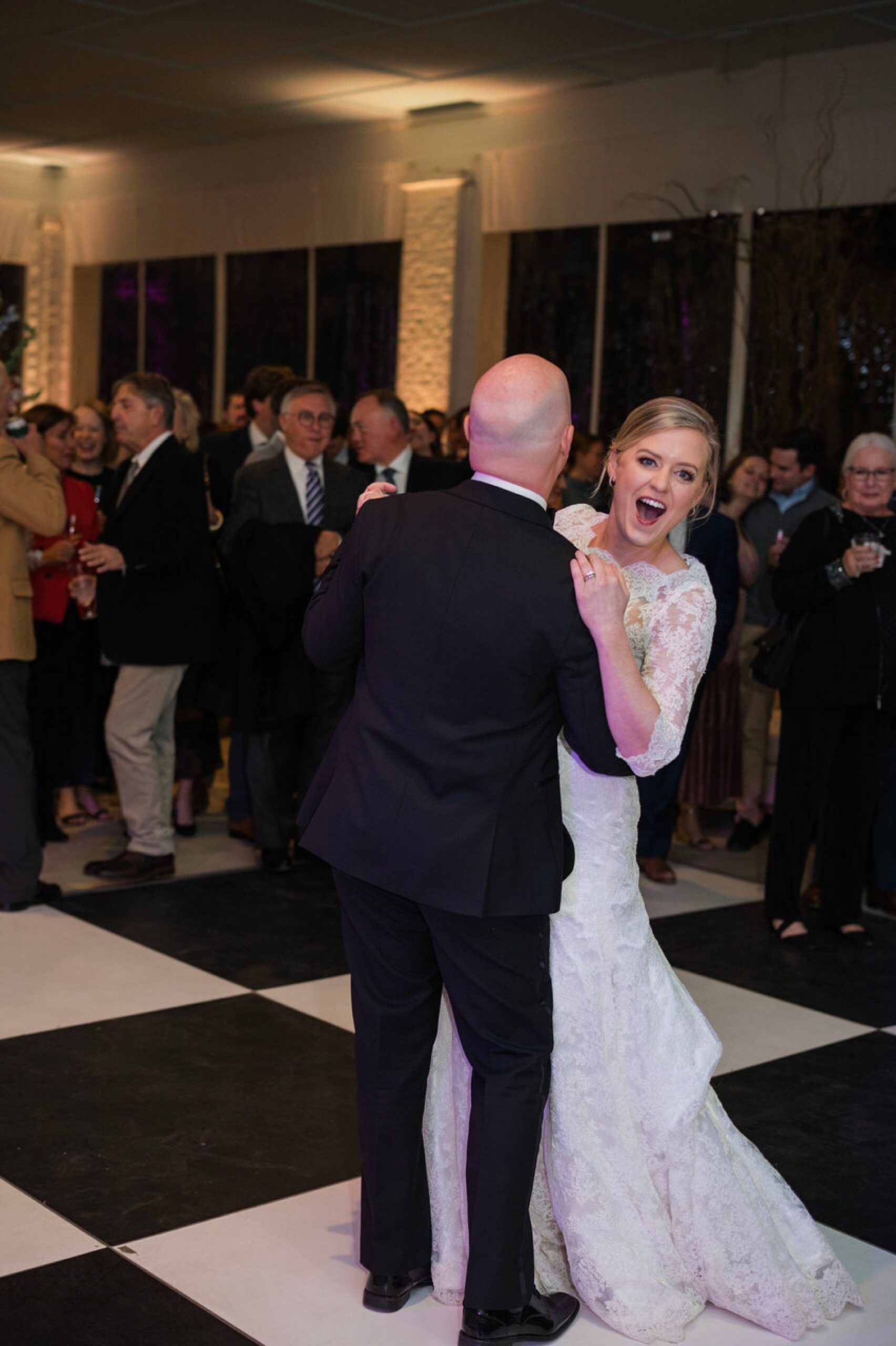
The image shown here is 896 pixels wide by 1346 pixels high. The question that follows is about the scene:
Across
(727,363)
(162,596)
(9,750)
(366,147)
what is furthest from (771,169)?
(9,750)

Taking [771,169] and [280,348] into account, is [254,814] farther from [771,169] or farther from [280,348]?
[280,348]

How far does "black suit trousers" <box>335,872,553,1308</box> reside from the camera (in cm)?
222

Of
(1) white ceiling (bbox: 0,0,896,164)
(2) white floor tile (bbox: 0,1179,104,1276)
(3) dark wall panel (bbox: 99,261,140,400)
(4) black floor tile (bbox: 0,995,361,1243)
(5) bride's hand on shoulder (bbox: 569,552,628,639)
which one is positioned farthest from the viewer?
(3) dark wall panel (bbox: 99,261,140,400)

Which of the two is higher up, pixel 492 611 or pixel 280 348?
pixel 280 348

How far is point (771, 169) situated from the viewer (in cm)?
950

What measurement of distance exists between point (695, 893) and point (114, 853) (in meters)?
2.05

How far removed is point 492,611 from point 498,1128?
29.9 inches

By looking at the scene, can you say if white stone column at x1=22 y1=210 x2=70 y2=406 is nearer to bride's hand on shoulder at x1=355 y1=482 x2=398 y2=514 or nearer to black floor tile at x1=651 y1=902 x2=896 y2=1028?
black floor tile at x1=651 y1=902 x2=896 y2=1028

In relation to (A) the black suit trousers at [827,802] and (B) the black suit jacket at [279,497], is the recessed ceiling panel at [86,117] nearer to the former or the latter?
Answer: (B) the black suit jacket at [279,497]

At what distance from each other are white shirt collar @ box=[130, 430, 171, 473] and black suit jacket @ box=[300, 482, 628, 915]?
9.63 ft

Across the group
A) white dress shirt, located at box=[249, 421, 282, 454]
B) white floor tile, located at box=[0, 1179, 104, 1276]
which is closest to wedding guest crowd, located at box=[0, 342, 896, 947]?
white dress shirt, located at box=[249, 421, 282, 454]

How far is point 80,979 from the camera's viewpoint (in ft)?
13.1

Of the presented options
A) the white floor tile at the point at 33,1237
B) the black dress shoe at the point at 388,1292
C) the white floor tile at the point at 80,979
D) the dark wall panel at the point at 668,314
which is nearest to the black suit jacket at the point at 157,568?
the white floor tile at the point at 80,979

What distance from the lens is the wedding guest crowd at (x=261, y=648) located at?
4688 millimetres
